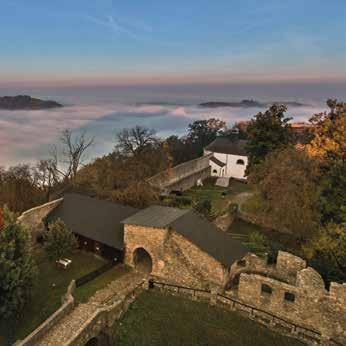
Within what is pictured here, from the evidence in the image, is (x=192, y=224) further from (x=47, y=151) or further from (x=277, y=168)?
(x=47, y=151)

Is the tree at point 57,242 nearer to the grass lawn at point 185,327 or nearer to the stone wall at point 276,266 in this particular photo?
the grass lawn at point 185,327

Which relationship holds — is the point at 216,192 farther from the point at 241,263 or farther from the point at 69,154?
the point at 241,263

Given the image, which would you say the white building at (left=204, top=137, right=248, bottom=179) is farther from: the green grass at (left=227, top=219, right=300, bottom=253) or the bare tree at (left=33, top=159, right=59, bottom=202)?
the bare tree at (left=33, top=159, right=59, bottom=202)

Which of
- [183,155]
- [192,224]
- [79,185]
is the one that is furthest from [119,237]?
[183,155]

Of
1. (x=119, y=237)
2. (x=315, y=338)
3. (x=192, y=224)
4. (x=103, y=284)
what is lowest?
(x=315, y=338)

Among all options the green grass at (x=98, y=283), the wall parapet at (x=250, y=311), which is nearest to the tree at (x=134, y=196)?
the green grass at (x=98, y=283)

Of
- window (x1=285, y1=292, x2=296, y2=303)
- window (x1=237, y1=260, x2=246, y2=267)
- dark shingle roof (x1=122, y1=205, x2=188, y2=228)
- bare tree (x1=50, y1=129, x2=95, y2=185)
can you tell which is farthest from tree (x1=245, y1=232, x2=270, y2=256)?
bare tree (x1=50, y1=129, x2=95, y2=185)

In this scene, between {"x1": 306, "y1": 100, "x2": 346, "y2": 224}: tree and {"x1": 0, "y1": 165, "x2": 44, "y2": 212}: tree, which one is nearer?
{"x1": 306, "y1": 100, "x2": 346, "y2": 224}: tree
